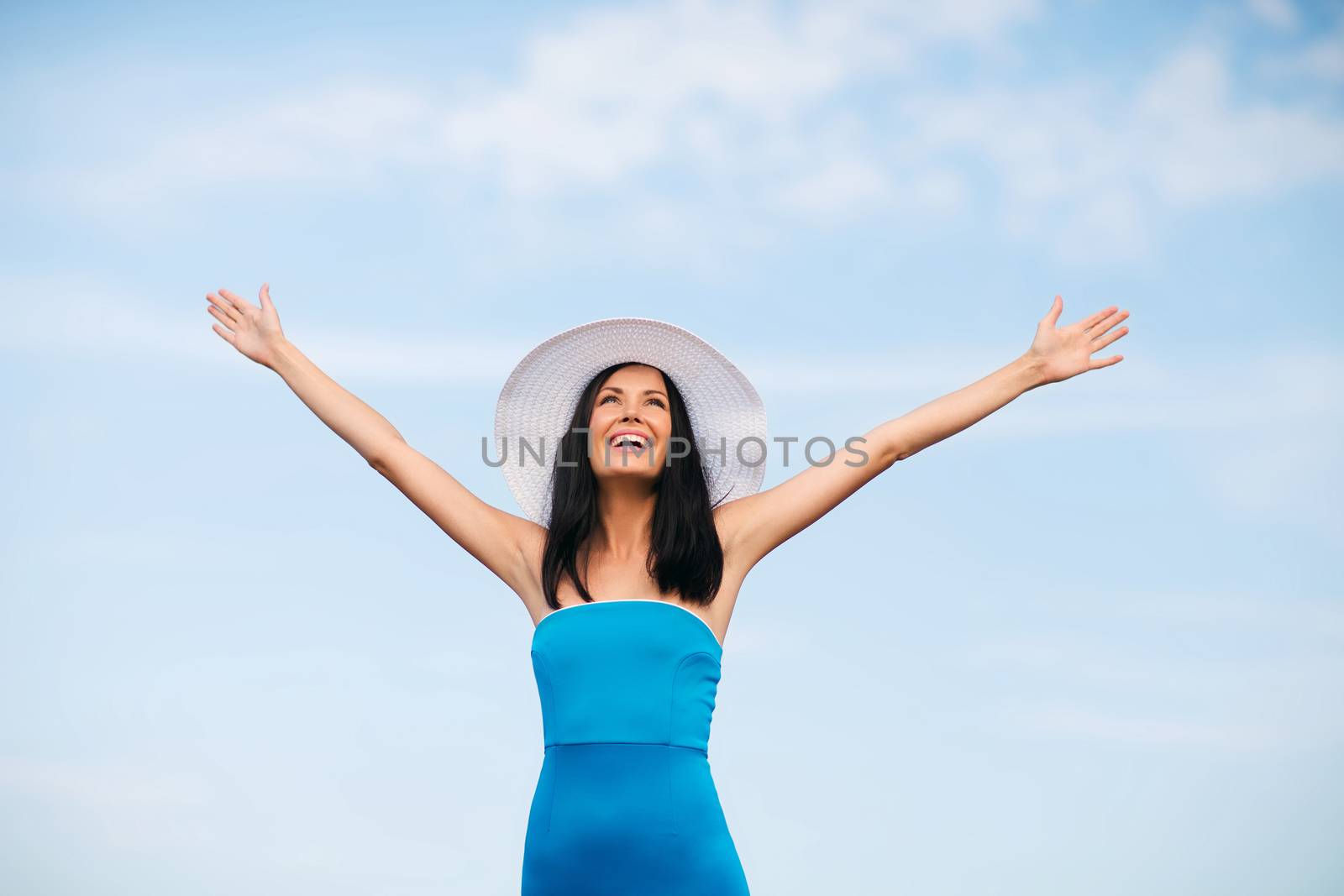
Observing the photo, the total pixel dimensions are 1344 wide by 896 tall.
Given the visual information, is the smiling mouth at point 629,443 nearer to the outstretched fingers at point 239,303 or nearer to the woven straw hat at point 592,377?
the woven straw hat at point 592,377

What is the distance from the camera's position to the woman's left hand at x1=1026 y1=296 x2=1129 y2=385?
5.04 meters

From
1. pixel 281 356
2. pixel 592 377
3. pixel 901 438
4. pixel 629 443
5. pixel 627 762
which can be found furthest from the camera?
pixel 592 377

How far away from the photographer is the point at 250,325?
17.5 ft

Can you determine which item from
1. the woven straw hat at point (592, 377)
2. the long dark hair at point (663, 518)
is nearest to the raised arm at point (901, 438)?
the long dark hair at point (663, 518)

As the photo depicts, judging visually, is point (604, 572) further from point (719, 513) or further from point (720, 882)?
point (720, 882)

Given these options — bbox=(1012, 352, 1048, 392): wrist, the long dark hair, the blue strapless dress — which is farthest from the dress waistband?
bbox=(1012, 352, 1048, 392): wrist

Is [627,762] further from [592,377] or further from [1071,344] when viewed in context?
[1071,344]

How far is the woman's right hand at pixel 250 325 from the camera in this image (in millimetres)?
5273

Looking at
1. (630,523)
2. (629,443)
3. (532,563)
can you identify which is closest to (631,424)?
(629,443)

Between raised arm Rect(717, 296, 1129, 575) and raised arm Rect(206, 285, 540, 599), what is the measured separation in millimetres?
745

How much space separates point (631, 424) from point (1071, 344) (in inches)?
62.4

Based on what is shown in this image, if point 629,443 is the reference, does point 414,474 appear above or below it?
below

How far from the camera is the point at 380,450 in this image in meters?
5.06

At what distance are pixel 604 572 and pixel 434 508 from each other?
2.12ft
